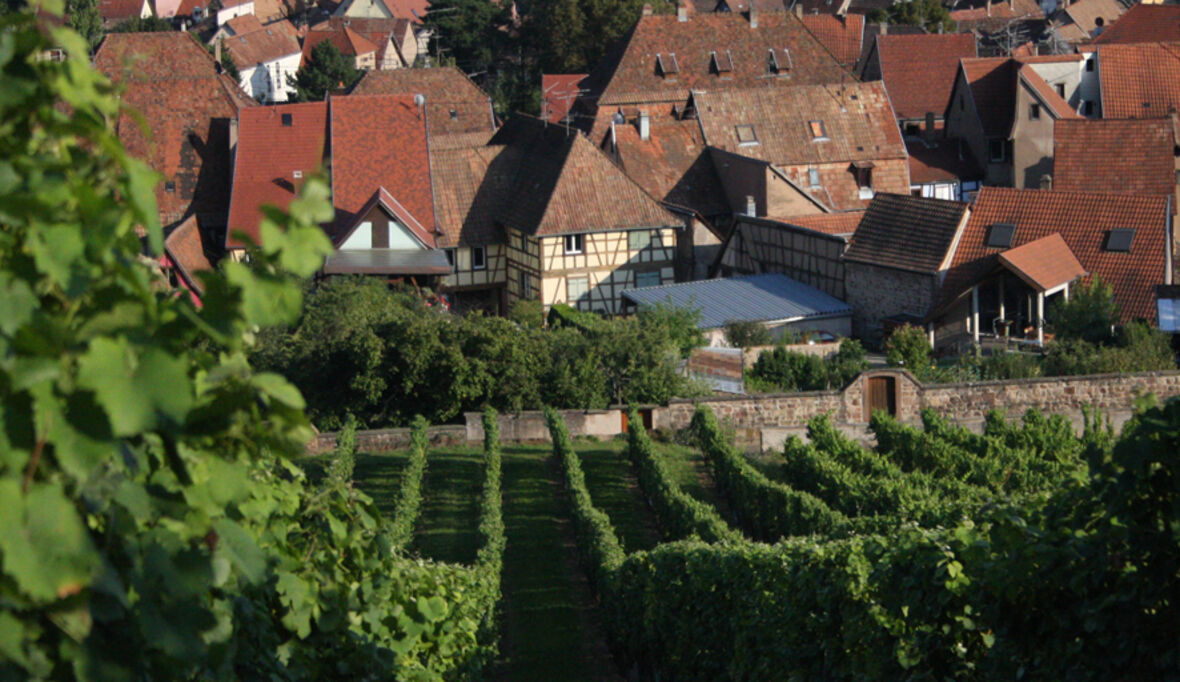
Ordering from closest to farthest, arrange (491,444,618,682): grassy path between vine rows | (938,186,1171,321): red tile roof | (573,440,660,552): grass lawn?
(491,444,618,682): grassy path between vine rows, (573,440,660,552): grass lawn, (938,186,1171,321): red tile roof

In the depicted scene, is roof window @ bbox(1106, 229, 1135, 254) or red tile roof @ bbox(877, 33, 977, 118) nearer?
roof window @ bbox(1106, 229, 1135, 254)

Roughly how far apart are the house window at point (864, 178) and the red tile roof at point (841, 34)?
21.1m

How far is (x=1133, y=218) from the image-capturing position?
32.1 meters

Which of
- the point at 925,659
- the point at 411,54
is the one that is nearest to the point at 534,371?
the point at 925,659

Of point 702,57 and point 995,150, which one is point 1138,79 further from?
point 702,57

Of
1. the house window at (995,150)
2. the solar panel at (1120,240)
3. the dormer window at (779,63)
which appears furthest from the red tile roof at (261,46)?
the solar panel at (1120,240)

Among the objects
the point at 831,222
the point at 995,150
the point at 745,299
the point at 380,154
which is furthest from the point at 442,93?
the point at 745,299

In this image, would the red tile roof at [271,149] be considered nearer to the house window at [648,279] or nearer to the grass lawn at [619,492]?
the house window at [648,279]

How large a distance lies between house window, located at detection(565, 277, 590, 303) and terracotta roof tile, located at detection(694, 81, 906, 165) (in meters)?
8.52

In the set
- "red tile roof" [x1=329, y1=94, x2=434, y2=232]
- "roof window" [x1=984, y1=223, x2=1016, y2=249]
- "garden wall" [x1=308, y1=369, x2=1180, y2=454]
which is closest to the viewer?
"garden wall" [x1=308, y1=369, x2=1180, y2=454]

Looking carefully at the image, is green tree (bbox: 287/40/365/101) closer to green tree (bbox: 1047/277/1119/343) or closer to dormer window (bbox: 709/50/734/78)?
dormer window (bbox: 709/50/734/78)

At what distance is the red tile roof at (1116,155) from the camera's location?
39562 mm

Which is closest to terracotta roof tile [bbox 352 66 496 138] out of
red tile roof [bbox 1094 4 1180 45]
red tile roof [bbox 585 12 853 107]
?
red tile roof [bbox 585 12 853 107]

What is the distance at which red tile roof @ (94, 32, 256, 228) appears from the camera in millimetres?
39594
